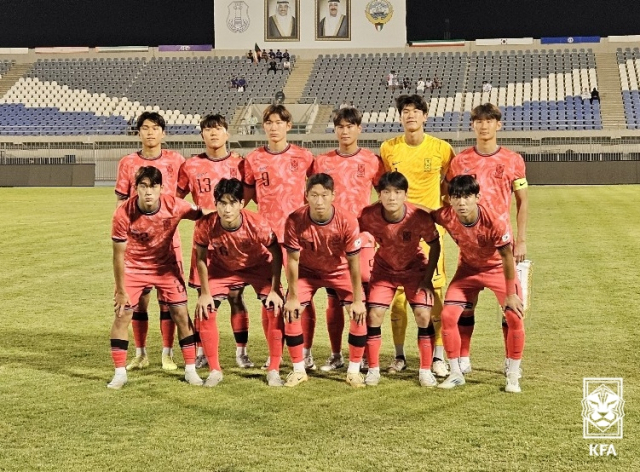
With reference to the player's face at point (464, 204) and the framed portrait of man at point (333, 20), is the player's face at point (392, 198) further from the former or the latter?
the framed portrait of man at point (333, 20)

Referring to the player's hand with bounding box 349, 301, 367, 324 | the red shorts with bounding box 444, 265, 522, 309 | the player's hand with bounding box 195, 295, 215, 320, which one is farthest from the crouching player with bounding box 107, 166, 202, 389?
the red shorts with bounding box 444, 265, 522, 309

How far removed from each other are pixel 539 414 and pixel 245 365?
A: 262cm

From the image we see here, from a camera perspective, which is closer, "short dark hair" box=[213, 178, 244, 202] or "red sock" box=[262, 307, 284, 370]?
"short dark hair" box=[213, 178, 244, 202]

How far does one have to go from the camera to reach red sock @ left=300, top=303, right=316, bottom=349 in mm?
7180

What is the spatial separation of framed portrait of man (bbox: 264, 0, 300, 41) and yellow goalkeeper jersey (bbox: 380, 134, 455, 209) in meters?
43.8

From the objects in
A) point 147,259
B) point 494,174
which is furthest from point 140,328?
point 494,174

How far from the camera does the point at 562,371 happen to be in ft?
22.6

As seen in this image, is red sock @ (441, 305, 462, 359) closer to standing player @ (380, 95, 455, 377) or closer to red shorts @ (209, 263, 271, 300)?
standing player @ (380, 95, 455, 377)

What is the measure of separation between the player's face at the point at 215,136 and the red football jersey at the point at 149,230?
2.37 feet

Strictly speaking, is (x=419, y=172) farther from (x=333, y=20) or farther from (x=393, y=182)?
(x=333, y=20)

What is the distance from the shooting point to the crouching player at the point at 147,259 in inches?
258

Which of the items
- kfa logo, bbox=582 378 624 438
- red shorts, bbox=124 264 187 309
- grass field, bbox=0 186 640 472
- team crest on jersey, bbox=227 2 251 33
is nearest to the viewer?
grass field, bbox=0 186 640 472

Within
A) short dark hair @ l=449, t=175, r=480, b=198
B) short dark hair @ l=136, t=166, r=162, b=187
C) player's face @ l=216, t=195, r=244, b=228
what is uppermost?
short dark hair @ l=136, t=166, r=162, b=187

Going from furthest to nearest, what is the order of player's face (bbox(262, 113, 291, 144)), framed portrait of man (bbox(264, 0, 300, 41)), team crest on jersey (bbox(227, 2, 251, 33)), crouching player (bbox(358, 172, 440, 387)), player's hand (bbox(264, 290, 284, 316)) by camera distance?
team crest on jersey (bbox(227, 2, 251, 33)) → framed portrait of man (bbox(264, 0, 300, 41)) → player's face (bbox(262, 113, 291, 144)) → player's hand (bbox(264, 290, 284, 316)) → crouching player (bbox(358, 172, 440, 387))
